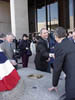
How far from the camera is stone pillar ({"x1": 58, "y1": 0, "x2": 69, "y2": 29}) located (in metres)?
13.1

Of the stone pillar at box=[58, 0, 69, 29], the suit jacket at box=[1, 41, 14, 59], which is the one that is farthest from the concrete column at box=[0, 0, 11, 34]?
the suit jacket at box=[1, 41, 14, 59]

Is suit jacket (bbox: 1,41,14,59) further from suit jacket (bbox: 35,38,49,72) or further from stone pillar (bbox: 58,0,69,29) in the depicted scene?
stone pillar (bbox: 58,0,69,29)

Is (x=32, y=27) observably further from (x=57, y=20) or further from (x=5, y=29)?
(x=5, y=29)

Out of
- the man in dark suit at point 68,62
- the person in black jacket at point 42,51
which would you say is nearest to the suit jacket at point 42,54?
the person in black jacket at point 42,51

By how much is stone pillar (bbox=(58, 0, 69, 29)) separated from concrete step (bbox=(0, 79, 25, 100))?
1039 centimetres

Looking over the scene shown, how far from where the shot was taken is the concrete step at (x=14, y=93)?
2.81 meters

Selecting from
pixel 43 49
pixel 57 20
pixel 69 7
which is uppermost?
pixel 69 7

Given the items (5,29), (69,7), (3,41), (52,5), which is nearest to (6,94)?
(3,41)

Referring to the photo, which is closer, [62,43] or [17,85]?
[62,43]

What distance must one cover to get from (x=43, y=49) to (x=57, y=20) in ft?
32.9

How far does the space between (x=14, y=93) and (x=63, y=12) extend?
36.5 ft

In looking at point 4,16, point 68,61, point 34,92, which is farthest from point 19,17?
point 68,61

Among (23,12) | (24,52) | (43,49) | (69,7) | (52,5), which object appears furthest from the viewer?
(52,5)

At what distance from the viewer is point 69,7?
13.0 metres
